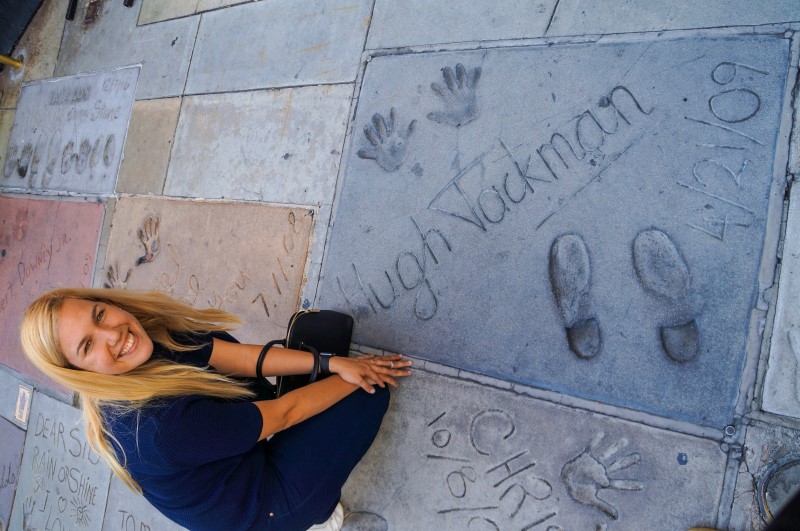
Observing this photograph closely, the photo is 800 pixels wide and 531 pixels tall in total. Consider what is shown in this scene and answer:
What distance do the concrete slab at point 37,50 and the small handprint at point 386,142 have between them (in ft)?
11.2

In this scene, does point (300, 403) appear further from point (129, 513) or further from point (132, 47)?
point (132, 47)

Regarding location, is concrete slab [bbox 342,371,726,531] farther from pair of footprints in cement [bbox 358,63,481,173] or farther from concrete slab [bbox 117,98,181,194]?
concrete slab [bbox 117,98,181,194]

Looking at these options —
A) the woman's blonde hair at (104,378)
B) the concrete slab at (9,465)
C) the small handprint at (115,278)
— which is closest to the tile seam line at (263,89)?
the small handprint at (115,278)

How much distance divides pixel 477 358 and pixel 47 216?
354 cm

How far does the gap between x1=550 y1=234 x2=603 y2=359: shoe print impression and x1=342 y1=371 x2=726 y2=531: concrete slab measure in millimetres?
255

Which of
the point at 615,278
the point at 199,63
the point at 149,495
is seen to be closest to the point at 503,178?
the point at 615,278

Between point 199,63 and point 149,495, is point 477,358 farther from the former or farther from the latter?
point 199,63

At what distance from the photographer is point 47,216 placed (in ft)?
13.6

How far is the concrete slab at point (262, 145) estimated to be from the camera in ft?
9.20

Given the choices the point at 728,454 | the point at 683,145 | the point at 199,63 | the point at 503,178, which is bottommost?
the point at 728,454

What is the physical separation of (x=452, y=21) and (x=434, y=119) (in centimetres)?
46

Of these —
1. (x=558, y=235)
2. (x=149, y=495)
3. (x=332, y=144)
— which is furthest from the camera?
(x=332, y=144)

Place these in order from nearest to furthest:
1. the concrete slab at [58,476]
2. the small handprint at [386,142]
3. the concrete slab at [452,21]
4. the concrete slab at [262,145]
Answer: the concrete slab at [452,21] → the small handprint at [386,142] → the concrete slab at [262,145] → the concrete slab at [58,476]

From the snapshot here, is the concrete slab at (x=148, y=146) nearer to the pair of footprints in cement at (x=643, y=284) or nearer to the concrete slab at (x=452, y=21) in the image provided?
the concrete slab at (x=452, y=21)
